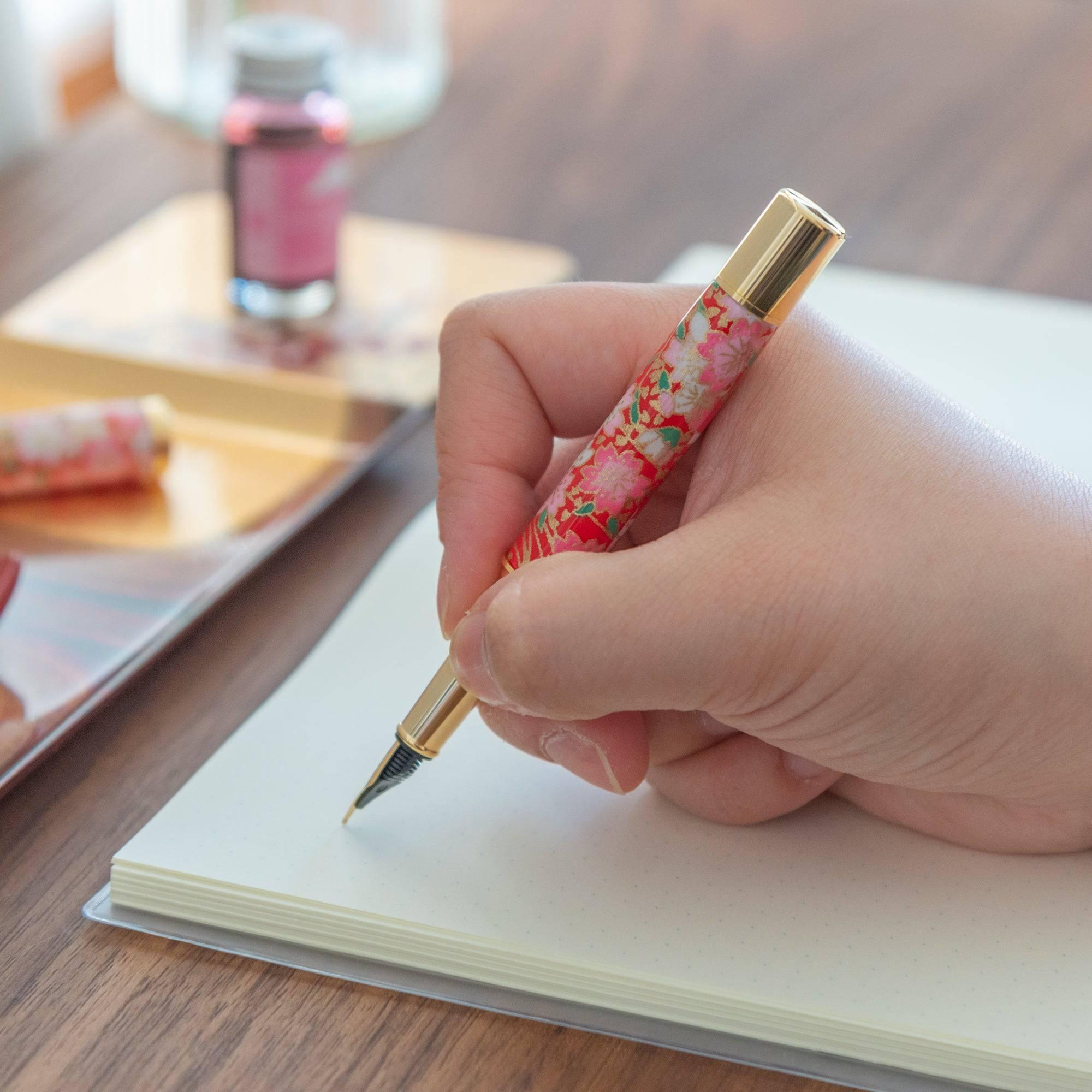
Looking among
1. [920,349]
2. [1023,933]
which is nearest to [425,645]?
[1023,933]

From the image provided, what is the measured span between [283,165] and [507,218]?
0.29 metres

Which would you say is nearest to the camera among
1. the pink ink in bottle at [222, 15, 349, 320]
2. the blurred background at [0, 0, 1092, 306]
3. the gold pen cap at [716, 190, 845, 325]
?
the gold pen cap at [716, 190, 845, 325]

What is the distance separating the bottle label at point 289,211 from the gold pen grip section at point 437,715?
494 millimetres

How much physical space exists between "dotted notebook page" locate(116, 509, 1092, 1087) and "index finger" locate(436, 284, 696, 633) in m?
0.08

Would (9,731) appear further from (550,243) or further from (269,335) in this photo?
(550,243)

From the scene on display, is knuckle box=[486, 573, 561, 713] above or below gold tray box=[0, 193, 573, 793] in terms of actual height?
above

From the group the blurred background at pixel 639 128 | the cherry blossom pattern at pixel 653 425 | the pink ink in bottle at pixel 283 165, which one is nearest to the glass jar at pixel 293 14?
the blurred background at pixel 639 128

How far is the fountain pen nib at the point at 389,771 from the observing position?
0.56m

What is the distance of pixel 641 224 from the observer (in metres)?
1.17

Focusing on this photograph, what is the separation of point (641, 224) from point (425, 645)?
23.8 inches

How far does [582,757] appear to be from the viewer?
0.55 meters

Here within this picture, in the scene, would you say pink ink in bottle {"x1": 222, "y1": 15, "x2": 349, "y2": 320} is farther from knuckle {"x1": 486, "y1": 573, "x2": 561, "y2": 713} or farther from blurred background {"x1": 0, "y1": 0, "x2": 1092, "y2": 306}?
knuckle {"x1": 486, "y1": 573, "x2": 561, "y2": 713}

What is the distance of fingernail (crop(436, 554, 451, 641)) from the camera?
59 cm

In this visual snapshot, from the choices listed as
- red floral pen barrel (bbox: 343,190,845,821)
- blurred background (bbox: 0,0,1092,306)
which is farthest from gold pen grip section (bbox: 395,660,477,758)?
blurred background (bbox: 0,0,1092,306)
